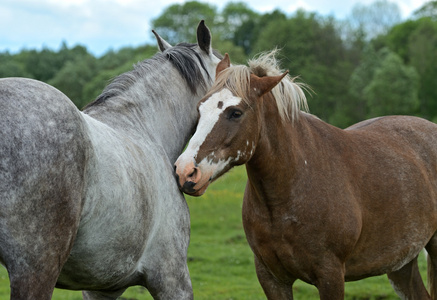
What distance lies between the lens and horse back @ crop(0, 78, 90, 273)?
8.08ft

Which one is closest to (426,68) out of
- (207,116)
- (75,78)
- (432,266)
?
(75,78)

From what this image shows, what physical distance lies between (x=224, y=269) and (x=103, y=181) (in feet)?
25.0

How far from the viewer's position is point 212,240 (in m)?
13.0

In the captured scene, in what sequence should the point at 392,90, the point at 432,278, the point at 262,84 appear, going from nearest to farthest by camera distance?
the point at 262,84 → the point at 432,278 → the point at 392,90

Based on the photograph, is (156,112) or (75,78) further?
(75,78)

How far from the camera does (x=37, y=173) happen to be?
8.27 feet

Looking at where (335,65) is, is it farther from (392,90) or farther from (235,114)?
(235,114)

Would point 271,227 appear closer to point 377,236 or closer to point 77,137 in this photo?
point 377,236

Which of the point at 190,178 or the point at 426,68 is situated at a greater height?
the point at 190,178

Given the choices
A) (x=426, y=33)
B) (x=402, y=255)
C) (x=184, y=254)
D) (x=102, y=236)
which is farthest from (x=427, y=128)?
(x=426, y=33)

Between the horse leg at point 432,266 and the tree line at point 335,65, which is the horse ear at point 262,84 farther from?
the tree line at point 335,65

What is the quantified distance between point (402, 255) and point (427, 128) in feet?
4.90

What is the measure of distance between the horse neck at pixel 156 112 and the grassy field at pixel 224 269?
0.55 meters

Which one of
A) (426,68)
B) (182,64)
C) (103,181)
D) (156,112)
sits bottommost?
(426,68)
